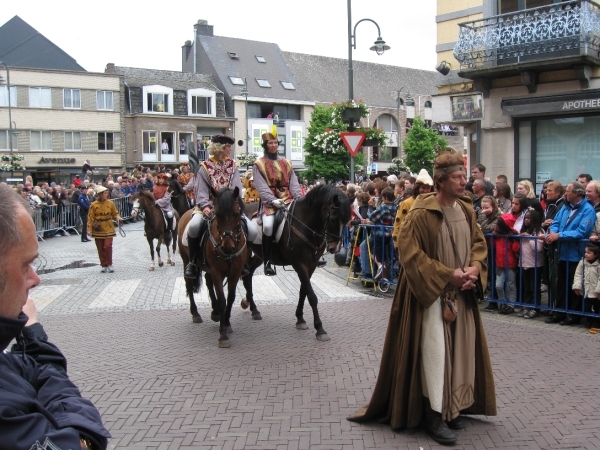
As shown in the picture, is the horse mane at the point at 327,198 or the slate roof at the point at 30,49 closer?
the horse mane at the point at 327,198

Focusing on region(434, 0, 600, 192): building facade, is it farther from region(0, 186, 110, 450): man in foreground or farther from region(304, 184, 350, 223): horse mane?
region(0, 186, 110, 450): man in foreground

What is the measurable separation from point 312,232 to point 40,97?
43.5 m

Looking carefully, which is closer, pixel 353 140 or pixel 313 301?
pixel 313 301

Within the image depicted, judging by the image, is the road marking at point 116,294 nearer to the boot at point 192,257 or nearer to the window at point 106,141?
the boot at point 192,257

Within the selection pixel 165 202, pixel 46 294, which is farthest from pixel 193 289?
pixel 165 202

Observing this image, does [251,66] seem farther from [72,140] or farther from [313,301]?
[313,301]

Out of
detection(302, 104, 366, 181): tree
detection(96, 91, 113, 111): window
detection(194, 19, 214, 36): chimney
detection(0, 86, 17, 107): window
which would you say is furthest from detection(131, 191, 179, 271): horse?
detection(194, 19, 214, 36): chimney

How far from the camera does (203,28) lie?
180ft

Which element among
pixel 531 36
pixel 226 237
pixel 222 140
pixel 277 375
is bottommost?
pixel 277 375

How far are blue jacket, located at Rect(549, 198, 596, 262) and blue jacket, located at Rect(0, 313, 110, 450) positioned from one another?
752cm

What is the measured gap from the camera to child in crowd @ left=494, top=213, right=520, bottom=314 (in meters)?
9.05

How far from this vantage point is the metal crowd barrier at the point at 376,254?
10.9 meters

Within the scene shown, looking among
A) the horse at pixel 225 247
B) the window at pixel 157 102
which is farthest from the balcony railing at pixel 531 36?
the window at pixel 157 102

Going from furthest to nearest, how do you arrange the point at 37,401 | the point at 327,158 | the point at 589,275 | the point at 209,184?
1. the point at 327,158
2. the point at 209,184
3. the point at 589,275
4. the point at 37,401
